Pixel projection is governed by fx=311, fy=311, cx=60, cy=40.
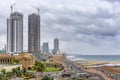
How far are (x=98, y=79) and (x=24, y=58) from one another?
153 ft

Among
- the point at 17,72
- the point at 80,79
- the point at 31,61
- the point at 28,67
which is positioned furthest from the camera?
the point at 31,61

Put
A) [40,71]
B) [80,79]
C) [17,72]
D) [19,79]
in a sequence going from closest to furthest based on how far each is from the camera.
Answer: [19,79]
[80,79]
[17,72]
[40,71]

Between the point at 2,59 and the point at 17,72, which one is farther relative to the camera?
the point at 2,59

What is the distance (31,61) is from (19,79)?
46.7m

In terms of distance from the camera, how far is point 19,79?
71000mm

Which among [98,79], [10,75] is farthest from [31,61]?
[98,79]

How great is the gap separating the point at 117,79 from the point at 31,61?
45768 millimetres

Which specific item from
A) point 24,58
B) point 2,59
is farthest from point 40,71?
point 2,59

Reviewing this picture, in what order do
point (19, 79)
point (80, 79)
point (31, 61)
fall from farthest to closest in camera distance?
point (31, 61) → point (80, 79) → point (19, 79)

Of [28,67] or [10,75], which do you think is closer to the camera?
[10,75]

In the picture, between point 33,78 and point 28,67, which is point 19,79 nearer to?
point 33,78

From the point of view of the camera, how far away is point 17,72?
82.9 metres

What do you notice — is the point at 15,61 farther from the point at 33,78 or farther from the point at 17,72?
the point at 33,78

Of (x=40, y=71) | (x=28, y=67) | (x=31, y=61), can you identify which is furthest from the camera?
(x=31, y=61)
